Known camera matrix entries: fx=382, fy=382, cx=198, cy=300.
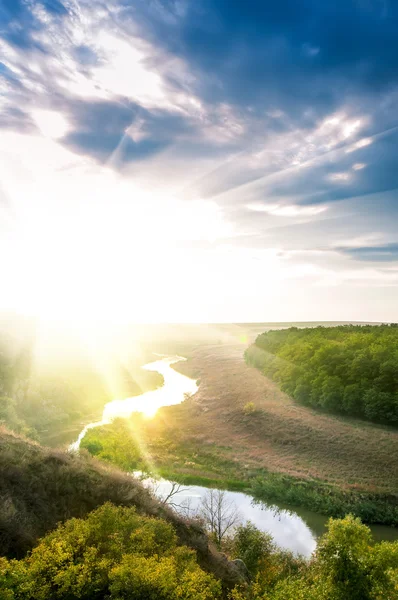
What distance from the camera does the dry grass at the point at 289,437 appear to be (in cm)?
4653

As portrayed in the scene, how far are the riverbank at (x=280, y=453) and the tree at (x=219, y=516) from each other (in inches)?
176

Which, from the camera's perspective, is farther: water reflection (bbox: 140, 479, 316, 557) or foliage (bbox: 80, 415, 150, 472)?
foliage (bbox: 80, 415, 150, 472)

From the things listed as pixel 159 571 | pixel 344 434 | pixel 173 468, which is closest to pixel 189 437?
pixel 173 468

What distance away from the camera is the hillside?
68.0 ft

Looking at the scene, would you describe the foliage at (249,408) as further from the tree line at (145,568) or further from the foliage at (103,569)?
the foliage at (103,569)

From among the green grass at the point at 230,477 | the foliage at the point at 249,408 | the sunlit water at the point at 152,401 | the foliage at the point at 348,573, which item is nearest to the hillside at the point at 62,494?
the foliage at the point at 348,573

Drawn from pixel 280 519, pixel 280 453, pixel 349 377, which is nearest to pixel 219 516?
pixel 280 519

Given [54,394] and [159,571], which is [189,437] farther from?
[159,571]

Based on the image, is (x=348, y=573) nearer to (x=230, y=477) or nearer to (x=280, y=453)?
(x=230, y=477)

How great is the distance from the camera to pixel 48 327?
492ft

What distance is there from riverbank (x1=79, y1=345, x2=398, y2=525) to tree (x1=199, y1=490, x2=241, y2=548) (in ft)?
14.6

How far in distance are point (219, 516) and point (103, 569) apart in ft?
66.9

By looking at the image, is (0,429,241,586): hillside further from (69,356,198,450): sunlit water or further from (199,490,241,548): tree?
(69,356,198,450): sunlit water

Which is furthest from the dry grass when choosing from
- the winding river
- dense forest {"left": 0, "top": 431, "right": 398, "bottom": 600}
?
dense forest {"left": 0, "top": 431, "right": 398, "bottom": 600}
